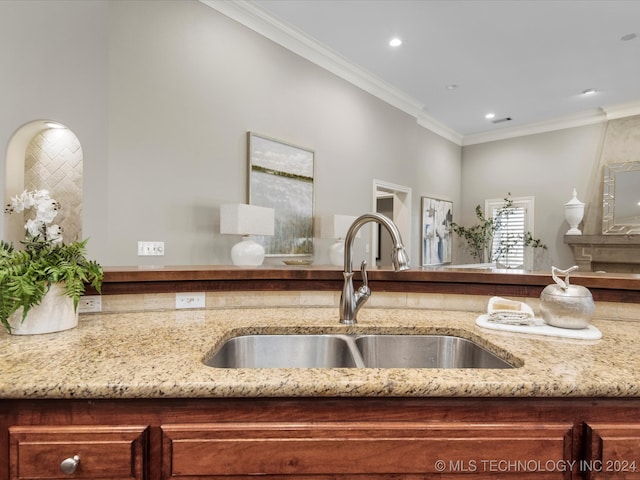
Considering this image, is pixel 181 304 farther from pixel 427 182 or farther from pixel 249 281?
pixel 427 182

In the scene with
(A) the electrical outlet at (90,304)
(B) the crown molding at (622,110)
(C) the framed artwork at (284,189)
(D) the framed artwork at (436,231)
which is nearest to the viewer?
(A) the electrical outlet at (90,304)

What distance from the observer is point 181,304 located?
1.46 metres

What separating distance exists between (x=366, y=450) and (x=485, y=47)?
4.23 metres

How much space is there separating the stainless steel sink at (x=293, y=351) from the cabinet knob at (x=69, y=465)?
524mm

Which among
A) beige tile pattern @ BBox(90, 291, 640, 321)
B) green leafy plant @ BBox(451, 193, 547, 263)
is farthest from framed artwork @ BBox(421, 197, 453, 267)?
beige tile pattern @ BBox(90, 291, 640, 321)

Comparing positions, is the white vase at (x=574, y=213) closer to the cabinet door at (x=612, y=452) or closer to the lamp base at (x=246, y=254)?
the lamp base at (x=246, y=254)

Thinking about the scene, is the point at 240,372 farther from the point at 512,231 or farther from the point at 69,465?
the point at 512,231

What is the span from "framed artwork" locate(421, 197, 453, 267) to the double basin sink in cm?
457

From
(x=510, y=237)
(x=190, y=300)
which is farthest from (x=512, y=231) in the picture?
(x=190, y=300)

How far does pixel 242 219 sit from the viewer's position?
271cm

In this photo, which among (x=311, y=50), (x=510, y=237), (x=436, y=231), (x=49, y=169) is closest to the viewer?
(x=49, y=169)

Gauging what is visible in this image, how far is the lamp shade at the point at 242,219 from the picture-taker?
2.69 meters

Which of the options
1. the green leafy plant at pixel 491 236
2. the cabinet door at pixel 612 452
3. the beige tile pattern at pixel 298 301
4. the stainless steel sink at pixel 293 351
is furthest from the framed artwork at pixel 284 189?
the green leafy plant at pixel 491 236

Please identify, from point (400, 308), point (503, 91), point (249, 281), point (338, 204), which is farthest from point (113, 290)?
point (503, 91)
